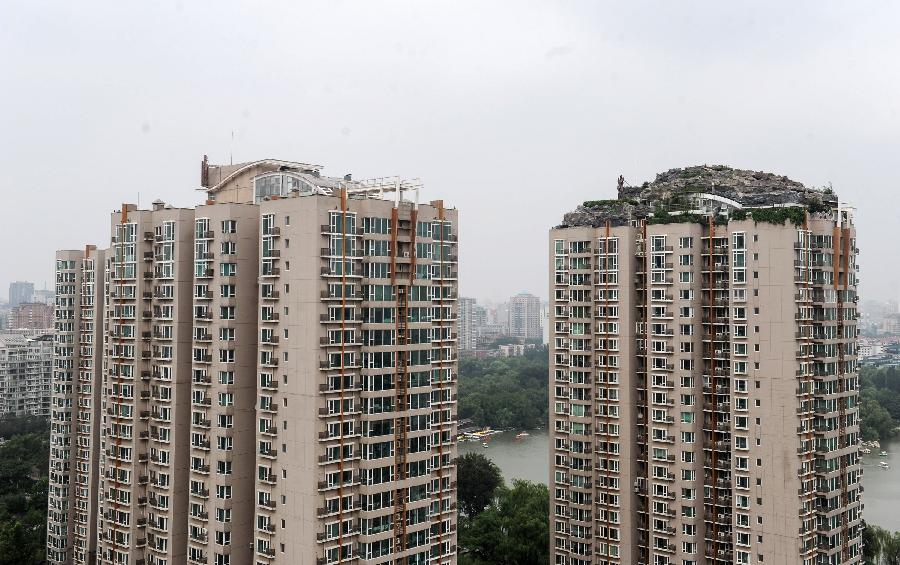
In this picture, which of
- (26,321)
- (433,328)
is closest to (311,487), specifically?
(433,328)

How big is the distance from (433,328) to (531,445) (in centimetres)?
2691

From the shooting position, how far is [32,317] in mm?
57688

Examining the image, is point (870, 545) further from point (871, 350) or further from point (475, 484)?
point (871, 350)

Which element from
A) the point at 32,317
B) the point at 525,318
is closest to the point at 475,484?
the point at 32,317

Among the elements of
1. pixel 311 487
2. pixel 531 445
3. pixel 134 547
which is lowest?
pixel 531 445

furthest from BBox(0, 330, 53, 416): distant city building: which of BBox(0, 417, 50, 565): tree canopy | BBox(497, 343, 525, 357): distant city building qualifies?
BBox(497, 343, 525, 357): distant city building

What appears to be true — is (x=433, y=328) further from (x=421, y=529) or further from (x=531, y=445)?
(x=531, y=445)

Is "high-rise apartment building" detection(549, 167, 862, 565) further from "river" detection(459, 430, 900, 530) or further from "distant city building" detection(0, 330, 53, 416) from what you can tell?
"distant city building" detection(0, 330, 53, 416)

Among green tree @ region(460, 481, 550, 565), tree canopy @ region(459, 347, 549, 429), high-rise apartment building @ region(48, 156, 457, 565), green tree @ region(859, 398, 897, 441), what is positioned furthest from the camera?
tree canopy @ region(459, 347, 549, 429)

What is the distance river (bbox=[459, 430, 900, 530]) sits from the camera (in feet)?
79.9

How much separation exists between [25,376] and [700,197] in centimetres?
3584

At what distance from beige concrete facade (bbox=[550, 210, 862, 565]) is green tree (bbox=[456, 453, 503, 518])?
31.2 feet

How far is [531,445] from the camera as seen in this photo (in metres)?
37.7

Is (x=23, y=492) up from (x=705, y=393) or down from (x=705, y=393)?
down
